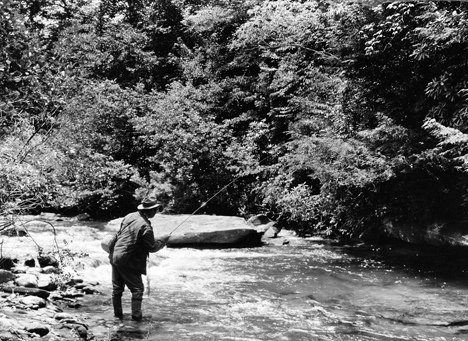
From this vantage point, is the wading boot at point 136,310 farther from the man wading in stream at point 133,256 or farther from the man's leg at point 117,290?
the man's leg at point 117,290

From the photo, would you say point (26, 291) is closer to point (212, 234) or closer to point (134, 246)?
point (134, 246)

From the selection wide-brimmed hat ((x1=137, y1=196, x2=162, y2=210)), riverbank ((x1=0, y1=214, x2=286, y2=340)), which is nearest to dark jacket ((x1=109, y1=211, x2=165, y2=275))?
wide-brimmed hat ((x1=137, y1=196, x2=162, y2=210))

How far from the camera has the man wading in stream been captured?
6277 millimetres

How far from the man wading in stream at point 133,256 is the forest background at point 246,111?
0.96m

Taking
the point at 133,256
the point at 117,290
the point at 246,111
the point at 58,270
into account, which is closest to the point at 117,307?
the point at 117,290

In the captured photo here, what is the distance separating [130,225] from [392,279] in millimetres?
5052

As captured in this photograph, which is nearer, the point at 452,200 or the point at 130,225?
the point at 130,225

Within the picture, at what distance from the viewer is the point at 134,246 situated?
630cm

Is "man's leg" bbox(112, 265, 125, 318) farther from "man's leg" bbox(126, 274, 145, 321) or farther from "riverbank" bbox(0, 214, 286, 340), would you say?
"riverbank" bbox(0, 214, 286, 340)

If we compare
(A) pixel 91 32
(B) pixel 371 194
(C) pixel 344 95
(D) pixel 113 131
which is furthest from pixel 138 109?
(B) pixel 371 194

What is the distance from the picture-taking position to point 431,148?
1012cm

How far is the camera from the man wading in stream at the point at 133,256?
628 centimetres

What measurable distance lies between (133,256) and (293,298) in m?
2.71

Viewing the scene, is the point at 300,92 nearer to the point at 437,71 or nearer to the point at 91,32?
the point at 437,71
